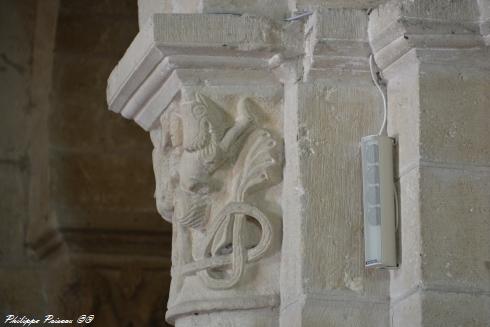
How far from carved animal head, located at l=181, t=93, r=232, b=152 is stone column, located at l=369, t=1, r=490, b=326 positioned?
1.09ft

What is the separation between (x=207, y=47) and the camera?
2820 millimetres

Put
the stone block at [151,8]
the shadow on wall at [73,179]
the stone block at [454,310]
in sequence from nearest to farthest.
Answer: the stone block at [454,310], the stone block at [151,8], the shadow on wall at [73,179]

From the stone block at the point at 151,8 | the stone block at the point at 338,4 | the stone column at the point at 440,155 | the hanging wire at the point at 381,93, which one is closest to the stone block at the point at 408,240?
the stone column at the point at 440,155

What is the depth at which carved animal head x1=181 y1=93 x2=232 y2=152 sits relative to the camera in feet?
9.32

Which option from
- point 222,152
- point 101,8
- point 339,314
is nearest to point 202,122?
point 222,152

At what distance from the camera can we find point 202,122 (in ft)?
9.34

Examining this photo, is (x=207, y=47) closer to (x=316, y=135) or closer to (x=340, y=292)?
(x=316, y=135)

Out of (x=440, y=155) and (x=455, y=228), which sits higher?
(x=440, y=155)

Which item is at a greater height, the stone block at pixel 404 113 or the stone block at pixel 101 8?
the stone block at pixel 101 8

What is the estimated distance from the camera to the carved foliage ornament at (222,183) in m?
2.83

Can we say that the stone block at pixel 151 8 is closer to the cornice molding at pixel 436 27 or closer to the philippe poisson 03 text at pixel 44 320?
the cornice molding at pixel 436 27

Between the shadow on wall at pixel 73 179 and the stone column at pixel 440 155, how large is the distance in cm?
191

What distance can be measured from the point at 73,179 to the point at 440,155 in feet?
6.76

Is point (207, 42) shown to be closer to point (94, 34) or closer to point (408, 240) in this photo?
point (408, 240)
